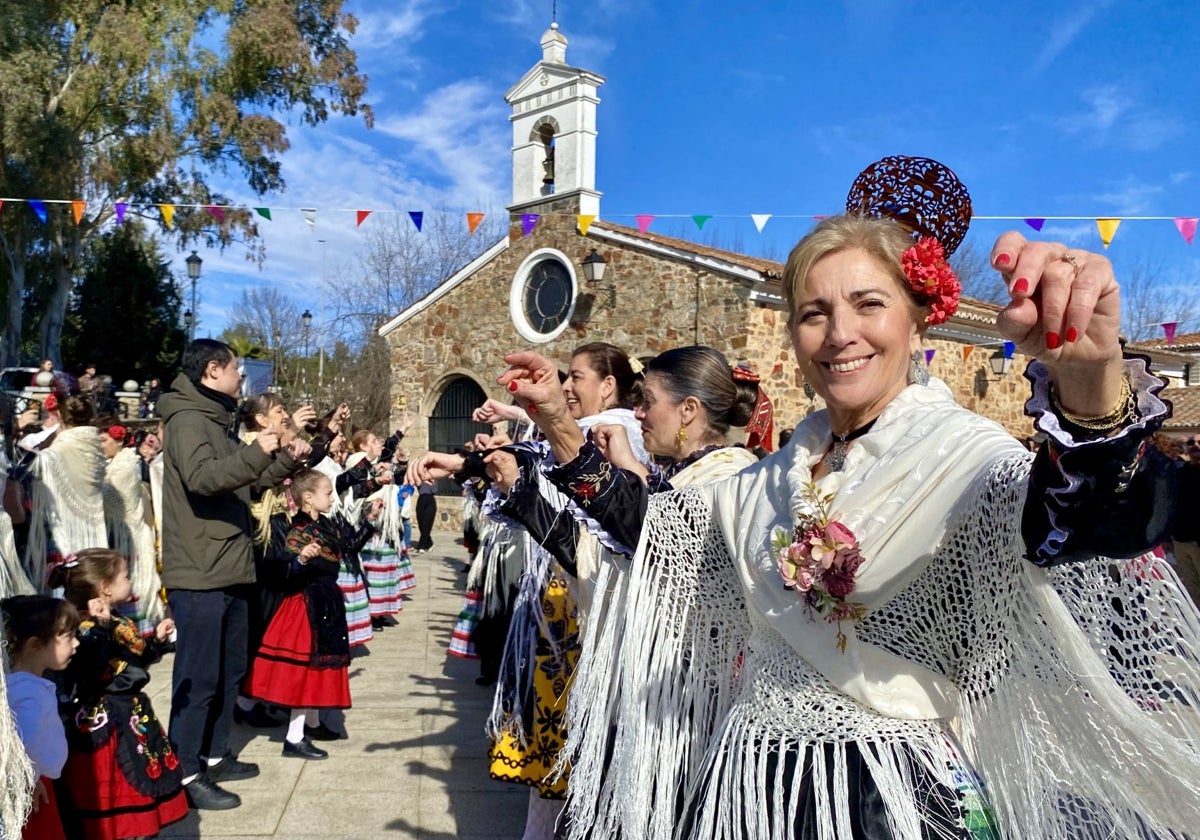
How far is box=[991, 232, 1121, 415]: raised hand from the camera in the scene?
1.06m

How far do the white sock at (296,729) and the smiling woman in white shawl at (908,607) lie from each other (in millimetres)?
3263

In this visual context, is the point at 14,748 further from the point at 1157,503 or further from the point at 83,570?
the point at 1157,503

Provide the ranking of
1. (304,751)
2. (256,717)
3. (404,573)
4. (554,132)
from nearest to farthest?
1. (304,751)
2. (256,717)
3. (404,573)
4. (554,132)

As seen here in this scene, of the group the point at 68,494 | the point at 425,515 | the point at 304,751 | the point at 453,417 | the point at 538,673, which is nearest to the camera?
the point at 538,673

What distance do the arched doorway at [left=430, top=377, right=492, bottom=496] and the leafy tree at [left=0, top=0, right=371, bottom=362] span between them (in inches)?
223

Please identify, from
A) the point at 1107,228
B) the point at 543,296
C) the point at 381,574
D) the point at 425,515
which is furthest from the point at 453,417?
→ the point at 1107,228

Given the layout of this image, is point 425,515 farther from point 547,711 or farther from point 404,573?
point 547,711

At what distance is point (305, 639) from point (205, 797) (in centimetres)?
96

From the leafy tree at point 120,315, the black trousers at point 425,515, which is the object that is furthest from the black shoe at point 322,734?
the leafy tree at point 120,315

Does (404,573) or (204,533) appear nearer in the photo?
(204,533)

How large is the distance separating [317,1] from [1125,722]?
21590 millimetres

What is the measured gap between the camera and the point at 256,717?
17.9 feet

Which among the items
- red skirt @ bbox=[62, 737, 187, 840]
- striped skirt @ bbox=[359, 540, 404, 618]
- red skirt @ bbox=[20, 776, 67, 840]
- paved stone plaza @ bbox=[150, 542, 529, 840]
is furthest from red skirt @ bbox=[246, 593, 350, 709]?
striped skirt @ bbox=[359, 540, 404, 618]

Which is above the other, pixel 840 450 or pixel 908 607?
pixel 840 450
